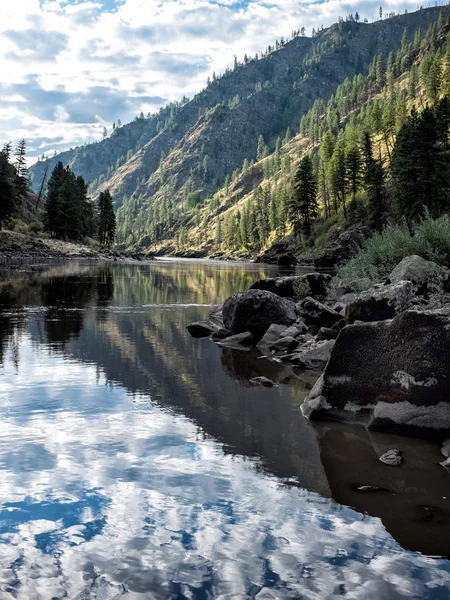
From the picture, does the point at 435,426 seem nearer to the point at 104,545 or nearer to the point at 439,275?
the point at 104,545

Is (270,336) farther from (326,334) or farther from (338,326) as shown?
(338,326)

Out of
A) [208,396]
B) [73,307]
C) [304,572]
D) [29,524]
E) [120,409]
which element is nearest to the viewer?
[304,572]

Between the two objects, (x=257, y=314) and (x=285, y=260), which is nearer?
(x=257, y=314)

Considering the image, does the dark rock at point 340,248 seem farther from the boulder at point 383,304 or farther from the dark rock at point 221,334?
the boulder at point 383,304

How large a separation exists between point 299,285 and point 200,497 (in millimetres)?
24197

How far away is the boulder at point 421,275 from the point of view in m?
18.0

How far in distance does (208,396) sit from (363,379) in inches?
160

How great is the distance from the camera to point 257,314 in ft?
69.4

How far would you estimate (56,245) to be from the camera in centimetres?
9944

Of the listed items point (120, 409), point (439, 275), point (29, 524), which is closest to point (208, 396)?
point (120, 409)

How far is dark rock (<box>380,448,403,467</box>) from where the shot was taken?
852 centimetres

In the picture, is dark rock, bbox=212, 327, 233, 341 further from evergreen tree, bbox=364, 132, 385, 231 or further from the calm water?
evergreen tree, bbox=364, 132, 385, 231

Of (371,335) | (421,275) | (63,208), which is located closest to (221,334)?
(421,275)

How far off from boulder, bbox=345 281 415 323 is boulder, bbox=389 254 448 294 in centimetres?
220
